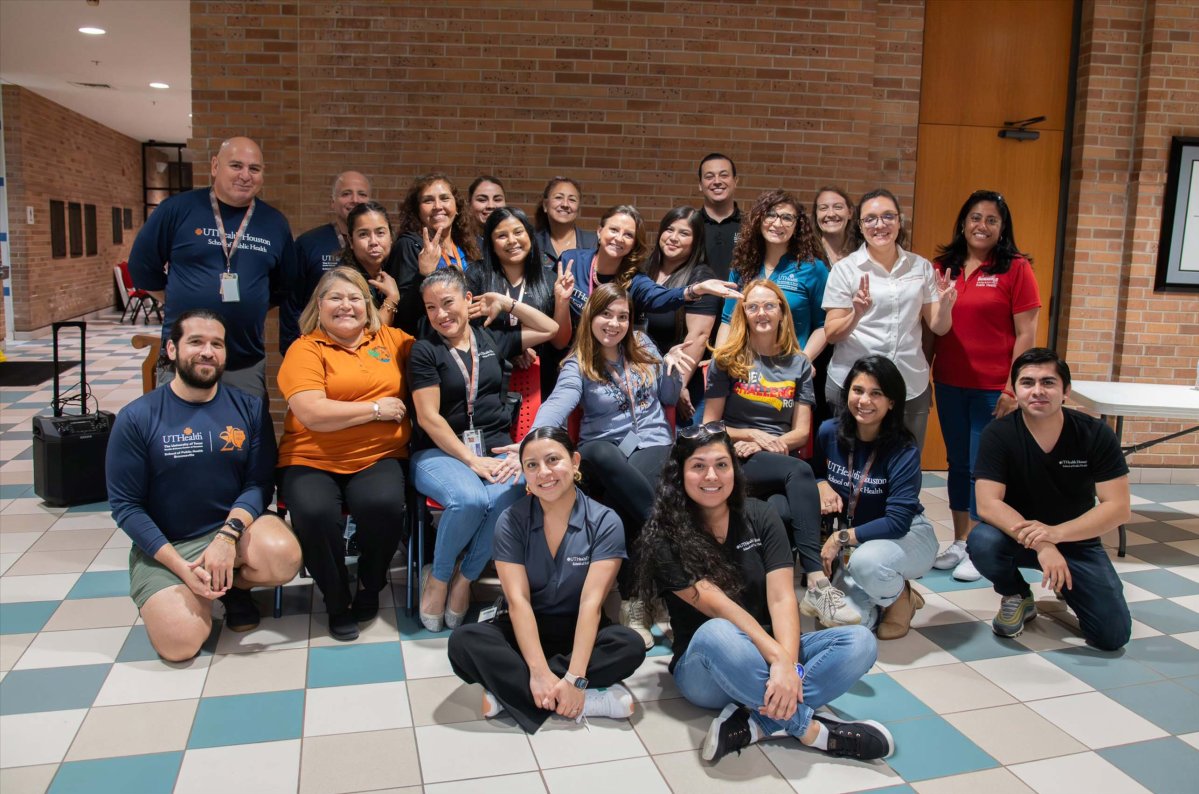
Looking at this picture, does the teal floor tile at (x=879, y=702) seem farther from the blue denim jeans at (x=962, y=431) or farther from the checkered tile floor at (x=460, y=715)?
the blue denim jeans at (x=962, y=431)

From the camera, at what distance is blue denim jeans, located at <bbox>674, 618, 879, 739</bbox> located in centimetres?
280

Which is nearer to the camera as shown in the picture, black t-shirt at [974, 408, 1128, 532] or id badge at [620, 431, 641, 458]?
black t-shirt at [974, 408, 1128, 532]

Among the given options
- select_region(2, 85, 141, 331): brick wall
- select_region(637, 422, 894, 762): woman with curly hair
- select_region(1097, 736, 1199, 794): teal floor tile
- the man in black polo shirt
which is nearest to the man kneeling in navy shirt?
select_region(637, 422, 894, 762): woman with curly hair

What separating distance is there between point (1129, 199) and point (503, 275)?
14.9 ft

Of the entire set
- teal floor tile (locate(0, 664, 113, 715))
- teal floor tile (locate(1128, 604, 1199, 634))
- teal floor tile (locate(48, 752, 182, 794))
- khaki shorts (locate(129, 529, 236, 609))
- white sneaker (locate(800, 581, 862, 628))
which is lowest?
teal floor tile (locate(48, 752, 182, 794))

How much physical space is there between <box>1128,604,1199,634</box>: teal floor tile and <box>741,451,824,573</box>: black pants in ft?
5.20

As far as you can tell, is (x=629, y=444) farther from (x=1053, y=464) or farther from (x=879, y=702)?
(x=1053, y=464)

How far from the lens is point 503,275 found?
4.21 meters

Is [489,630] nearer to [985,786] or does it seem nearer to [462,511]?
[462,511]

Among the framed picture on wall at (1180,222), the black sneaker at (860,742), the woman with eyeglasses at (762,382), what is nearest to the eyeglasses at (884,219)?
the woman with eyeglasses at (762,382)

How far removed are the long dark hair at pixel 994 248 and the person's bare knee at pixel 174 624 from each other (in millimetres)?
3763

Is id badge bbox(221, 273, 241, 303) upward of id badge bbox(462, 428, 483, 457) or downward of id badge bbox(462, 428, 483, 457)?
upward

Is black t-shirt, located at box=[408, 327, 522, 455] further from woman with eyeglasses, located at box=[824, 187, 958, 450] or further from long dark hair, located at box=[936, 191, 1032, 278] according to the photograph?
long dark hair, located at box=[936, 191, 1032, 278]

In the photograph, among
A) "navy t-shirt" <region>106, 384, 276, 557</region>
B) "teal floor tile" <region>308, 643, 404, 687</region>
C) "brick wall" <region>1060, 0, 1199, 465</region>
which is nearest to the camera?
"teal floor tile" <region>308, 643, 404, 687</region>
